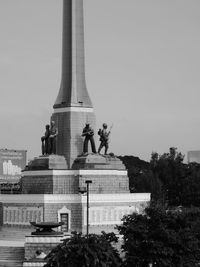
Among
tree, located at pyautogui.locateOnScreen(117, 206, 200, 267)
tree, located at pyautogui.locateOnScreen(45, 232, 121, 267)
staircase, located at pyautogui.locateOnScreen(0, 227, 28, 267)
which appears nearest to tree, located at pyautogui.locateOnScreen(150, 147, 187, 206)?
staircase, located at pyautogui.locateOnScreen(0, 227, 28, 267)

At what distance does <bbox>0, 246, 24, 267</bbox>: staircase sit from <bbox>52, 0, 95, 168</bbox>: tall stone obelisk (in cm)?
1003

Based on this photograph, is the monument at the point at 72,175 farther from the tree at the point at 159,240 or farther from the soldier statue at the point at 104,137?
the tree at the point at 159,240

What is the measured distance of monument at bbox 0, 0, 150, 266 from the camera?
46.1m

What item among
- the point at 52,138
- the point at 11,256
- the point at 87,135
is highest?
the point at 87,135

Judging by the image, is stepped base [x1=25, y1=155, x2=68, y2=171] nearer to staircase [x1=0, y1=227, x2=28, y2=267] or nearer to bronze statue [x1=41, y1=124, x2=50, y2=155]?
Result: bronze statue [x1=41, y1=124, x2=50, y2=155]

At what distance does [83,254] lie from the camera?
29328mm

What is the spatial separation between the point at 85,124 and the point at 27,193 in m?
5.44

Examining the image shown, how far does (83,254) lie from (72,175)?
1799 centimetres

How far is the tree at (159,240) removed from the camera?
32.6m

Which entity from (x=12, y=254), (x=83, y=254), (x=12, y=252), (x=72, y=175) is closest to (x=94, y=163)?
(x=72, y=175)

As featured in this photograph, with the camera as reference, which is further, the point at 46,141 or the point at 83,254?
the point at 46,141

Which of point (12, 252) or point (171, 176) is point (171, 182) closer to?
point (171, 176)

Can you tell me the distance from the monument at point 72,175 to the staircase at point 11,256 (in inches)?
214

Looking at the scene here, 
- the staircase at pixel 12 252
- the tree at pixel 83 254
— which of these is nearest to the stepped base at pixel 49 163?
the staircase at pixel 12 252
